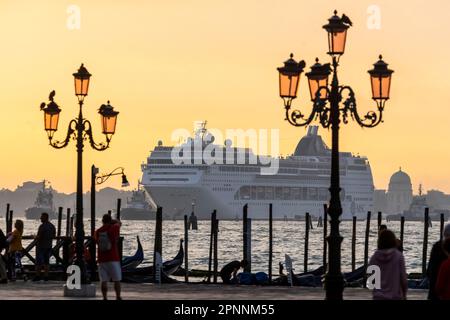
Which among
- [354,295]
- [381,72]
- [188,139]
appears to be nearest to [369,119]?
[381,72]

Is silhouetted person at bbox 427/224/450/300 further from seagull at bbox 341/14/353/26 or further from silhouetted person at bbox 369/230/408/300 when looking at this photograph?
seagull at bbox 341/14/353/26

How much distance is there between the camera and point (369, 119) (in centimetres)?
2050

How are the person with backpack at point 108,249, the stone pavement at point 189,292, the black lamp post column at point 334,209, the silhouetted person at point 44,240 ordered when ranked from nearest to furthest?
the black lamp post column at point 334,209
the person with backpack at point 108,249
the stone pavement at point 189,292
the silhouetted person at point 44,240

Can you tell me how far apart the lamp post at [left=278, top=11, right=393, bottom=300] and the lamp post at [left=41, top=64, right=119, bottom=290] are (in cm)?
436

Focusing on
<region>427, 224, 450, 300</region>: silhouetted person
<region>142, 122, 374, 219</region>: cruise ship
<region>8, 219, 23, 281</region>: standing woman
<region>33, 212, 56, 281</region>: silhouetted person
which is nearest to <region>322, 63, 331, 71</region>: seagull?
<region>427, 224, 450, 300</region>: silhouetted person

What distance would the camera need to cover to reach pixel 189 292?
2409cm

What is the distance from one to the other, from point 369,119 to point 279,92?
132cm

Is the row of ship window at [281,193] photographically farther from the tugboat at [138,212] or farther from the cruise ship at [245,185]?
the tugboat at [138,212]

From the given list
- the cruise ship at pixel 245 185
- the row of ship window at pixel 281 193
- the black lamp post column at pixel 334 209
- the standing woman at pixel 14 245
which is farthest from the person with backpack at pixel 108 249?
the row of ship window at pixel 281 193

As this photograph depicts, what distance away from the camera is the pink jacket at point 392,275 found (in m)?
14.9

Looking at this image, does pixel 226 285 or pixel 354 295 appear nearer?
pixel 354 295

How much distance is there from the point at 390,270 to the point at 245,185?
140 metres

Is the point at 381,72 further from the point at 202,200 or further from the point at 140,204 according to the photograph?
the point at 140,204

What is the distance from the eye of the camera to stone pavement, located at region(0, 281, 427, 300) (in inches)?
876
